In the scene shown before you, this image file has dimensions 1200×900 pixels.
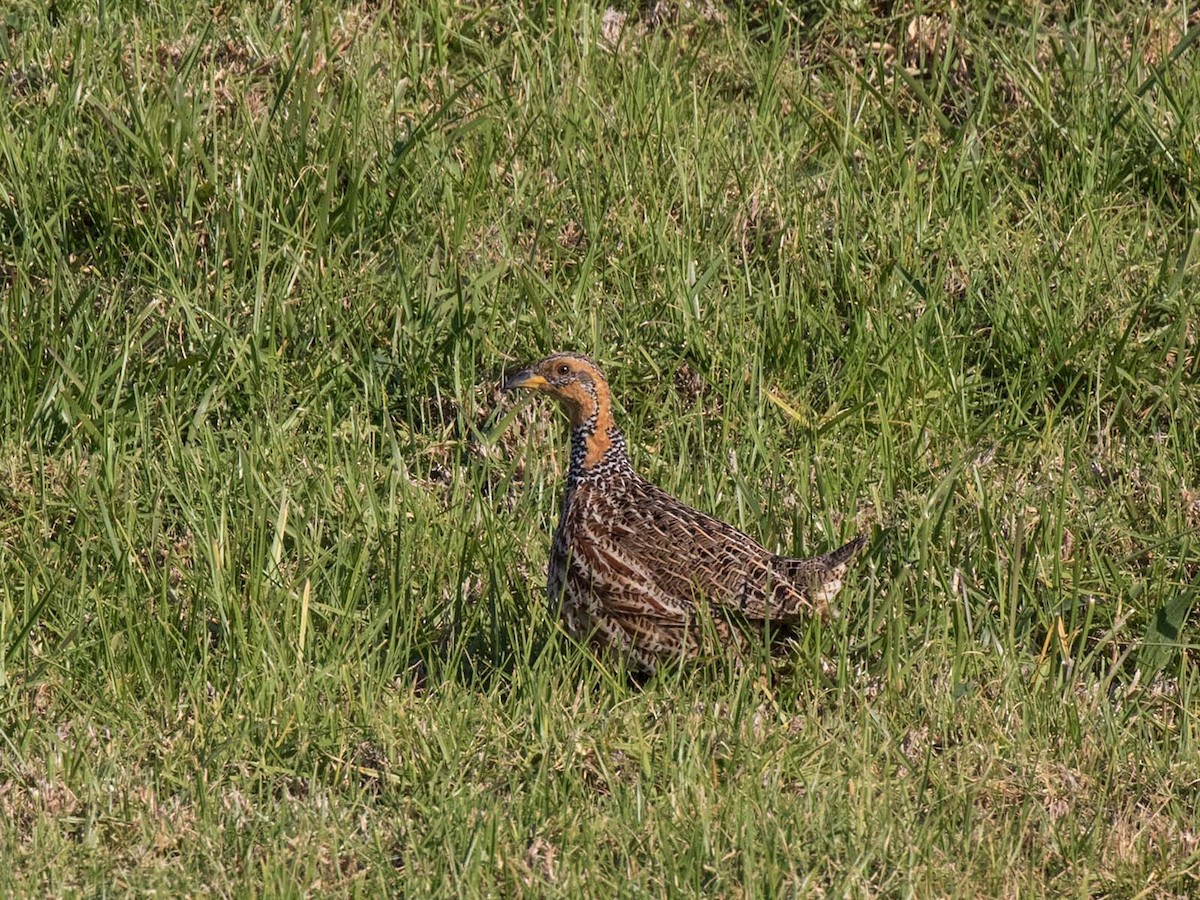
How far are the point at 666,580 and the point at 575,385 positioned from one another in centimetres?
82

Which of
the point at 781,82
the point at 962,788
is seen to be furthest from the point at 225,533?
the point at 781,82

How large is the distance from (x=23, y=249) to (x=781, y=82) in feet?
10.6

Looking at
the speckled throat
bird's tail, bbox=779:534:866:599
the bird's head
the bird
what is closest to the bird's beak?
the bird's head

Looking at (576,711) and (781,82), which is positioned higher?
(781,82)

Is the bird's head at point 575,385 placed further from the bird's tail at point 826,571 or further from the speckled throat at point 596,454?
the bird's tail at point 826,571

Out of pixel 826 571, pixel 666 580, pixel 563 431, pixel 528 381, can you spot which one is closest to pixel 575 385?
pixel 528 381

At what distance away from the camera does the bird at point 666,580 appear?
563 centimetres

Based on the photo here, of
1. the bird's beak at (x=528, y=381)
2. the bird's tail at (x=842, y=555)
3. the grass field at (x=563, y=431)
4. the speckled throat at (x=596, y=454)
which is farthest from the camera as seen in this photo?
the bird's beak at (x=528, y=381)

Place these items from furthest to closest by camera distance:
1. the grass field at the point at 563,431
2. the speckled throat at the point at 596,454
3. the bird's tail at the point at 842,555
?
1. the speckled throat at the point at 596,454
2. the bird's tail at the point at 842,555
3. the grass field at the point at 563,431

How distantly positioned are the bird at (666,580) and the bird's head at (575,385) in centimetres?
24

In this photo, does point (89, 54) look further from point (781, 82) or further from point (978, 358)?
point (978, 358)

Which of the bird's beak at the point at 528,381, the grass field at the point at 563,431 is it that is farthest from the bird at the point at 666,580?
the bird's beak at the point at 528,381

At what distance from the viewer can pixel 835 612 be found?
5.78 m

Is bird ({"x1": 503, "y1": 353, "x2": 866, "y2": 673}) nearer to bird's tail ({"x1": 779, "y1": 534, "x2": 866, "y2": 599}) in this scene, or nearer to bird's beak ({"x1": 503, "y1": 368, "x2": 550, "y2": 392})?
bird's tail ({"x1": 779, "y1": 534, "x2": 866, "y2": 599})
